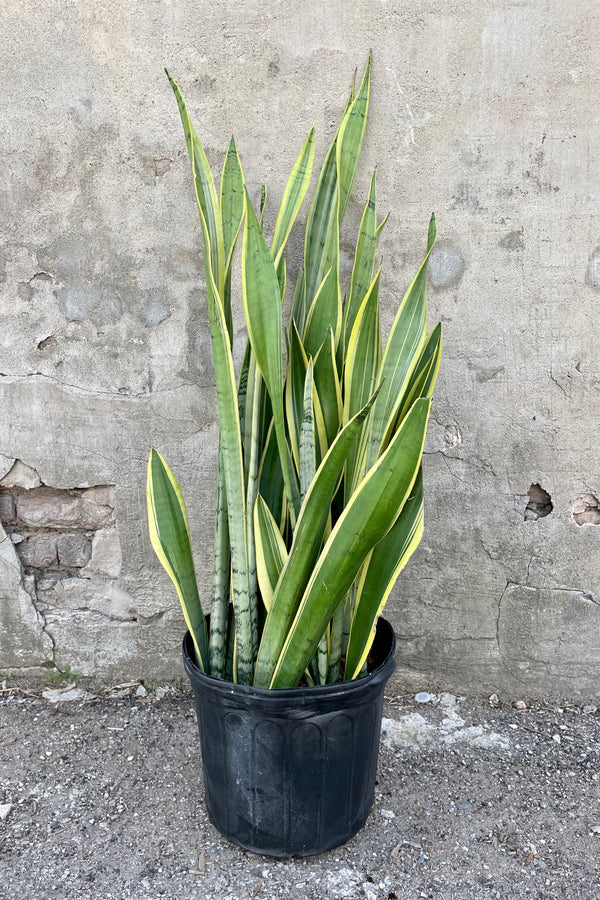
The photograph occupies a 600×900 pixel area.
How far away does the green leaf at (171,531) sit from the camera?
1.31m

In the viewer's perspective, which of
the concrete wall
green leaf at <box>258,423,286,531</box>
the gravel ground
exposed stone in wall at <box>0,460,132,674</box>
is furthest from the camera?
exposed stone in wall at <box>0,460,132,674</box>

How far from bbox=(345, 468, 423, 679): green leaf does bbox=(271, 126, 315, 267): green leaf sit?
521 mm

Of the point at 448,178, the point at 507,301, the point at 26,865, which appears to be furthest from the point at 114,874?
the point at 448,178

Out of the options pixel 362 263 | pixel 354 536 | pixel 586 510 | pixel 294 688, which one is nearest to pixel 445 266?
pixel 362 263

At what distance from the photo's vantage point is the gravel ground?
4.21ft

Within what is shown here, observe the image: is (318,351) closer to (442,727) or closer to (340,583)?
(340,583)

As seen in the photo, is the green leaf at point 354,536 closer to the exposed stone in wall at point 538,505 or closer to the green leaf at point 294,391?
the green leaf at point 294,391

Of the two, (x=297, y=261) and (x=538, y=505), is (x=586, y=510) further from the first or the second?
(x=297, y=261)

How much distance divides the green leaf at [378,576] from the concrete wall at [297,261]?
45 centimetres

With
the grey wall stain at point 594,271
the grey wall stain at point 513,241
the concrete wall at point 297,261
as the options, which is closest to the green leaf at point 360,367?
the concrete wall at point 297,261

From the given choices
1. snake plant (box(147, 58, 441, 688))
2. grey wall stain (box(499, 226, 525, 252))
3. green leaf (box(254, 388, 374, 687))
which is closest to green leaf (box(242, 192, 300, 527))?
snake plant (box(147, 58, 441, 688))

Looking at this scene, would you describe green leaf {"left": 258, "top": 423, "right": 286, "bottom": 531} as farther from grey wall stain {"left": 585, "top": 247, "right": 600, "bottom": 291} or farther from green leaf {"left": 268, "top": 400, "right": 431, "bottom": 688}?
grey wall stain {"left": 585, "top": 247, "right": 600, "bottom": 291}

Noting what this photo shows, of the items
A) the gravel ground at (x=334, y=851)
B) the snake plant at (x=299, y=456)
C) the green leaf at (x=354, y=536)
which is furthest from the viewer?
the gravel ground at (x=334, y=851)

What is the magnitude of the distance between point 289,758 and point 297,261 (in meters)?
1.07
